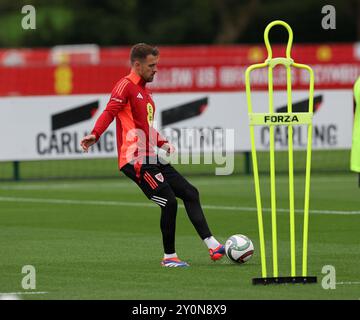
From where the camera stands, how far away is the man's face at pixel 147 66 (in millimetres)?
13562

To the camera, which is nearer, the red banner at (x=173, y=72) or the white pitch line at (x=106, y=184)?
the white pitch line at (x=106, y=184)

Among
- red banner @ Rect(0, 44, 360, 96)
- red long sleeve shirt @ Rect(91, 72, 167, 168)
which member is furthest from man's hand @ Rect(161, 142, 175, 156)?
red banner @ Rect(0, 44, 360, 96)

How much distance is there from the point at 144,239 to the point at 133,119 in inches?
111

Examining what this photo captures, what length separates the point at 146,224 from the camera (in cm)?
1786

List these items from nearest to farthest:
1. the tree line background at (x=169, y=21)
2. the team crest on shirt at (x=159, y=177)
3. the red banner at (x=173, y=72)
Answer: the team crest on shirt at (x=159, y=177) < the red banner at (x=173, y=72) < the tree line background at (x=169, y=21)

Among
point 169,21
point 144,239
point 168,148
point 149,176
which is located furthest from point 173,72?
point 169,21

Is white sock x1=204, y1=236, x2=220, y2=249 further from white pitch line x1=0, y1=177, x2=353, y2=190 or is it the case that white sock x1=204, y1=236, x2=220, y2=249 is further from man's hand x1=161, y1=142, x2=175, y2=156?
white pitch line x1=0, y1=177, x2=353, y2=190

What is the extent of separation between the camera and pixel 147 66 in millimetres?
13578

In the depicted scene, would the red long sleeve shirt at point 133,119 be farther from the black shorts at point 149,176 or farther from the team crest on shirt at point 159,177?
the team crest on shirt at point 159,177

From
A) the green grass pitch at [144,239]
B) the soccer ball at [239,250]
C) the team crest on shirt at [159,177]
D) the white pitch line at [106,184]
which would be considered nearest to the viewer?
the green grass pitch at [144,239]

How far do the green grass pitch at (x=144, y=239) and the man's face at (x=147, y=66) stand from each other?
6.12ft

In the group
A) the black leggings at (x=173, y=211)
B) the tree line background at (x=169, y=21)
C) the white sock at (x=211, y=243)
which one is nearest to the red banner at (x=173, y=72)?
the black leggings at (x=173, y=211)

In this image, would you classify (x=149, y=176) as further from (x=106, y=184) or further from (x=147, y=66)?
(x=106, y=184)
